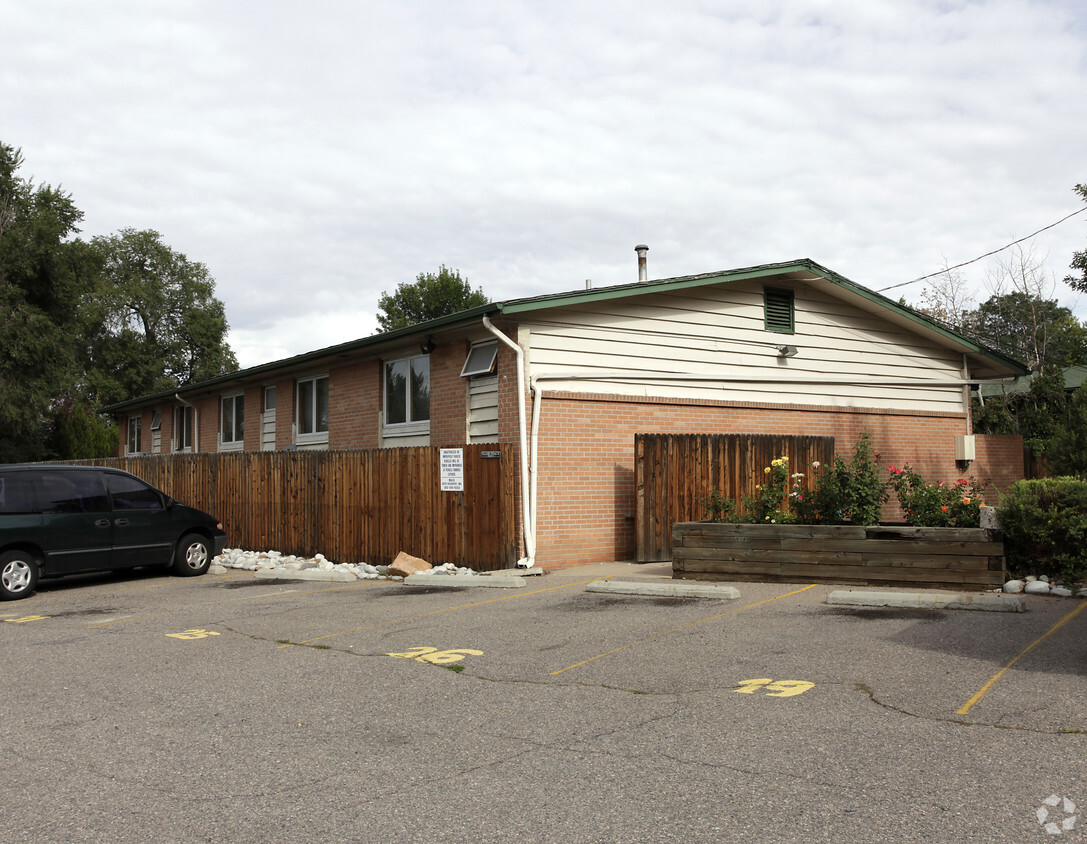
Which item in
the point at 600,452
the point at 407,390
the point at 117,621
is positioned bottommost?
the point at 117,621

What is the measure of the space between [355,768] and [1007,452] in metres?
18.8

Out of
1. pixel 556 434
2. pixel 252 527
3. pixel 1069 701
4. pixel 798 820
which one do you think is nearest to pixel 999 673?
pixel 1069 701

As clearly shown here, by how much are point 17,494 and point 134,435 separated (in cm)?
2191

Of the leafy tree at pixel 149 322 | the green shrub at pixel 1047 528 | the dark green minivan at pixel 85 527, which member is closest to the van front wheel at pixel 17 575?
the dark green minivan at pixel 85 527

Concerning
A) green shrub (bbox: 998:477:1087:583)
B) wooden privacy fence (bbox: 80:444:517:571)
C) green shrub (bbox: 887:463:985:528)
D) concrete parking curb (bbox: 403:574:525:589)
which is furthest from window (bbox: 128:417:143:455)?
green shrub (bbox: 998:477:1087:583)

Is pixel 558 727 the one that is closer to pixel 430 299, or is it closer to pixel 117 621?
pixel 117 621

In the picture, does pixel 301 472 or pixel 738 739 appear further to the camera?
pixel 301 472

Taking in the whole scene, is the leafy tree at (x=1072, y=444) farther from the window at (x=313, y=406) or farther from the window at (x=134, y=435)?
the window at (x=134, y=435)

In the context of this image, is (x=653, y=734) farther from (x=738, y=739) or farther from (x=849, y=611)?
(x=849, y=611)

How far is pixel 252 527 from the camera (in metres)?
18.0

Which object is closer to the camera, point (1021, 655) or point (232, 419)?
point (1021, 655)

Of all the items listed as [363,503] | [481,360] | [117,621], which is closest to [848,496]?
[481,360]

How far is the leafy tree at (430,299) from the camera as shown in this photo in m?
60.4

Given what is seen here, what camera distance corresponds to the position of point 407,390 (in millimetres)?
17125
